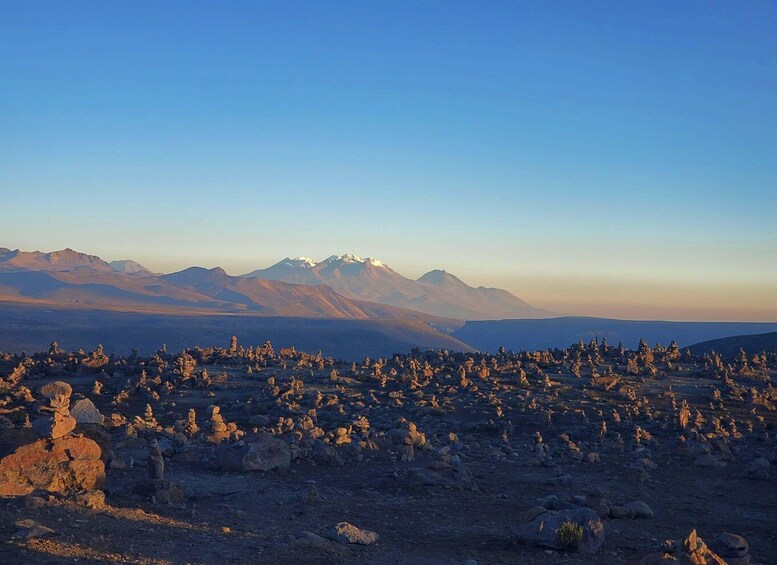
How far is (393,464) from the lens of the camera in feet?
58.8

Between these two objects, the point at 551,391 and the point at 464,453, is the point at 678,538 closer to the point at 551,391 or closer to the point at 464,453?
the point at 464,453

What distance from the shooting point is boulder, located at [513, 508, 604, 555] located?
1148cm

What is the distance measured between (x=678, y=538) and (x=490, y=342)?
585 feet

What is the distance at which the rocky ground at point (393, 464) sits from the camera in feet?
37.0

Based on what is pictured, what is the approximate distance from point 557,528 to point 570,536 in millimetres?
310

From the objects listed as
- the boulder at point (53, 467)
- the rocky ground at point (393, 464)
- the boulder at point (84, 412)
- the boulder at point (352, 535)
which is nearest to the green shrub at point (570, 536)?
the rocky ground at point (393, 464)

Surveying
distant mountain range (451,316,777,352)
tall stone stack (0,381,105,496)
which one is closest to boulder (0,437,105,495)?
tall stone stack (0,381,105,496)

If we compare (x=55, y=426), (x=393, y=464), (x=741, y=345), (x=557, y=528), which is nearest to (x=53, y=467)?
(x=55, y=426)

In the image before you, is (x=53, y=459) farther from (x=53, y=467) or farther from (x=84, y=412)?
(x=84, y=412)

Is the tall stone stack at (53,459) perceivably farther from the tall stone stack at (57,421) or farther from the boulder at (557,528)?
the boulder at (557,528)

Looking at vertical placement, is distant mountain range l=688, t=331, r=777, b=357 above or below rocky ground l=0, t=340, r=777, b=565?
above

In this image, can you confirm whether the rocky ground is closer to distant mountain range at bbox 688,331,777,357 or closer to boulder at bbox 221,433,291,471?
boulder at bbox 221,433,291,471

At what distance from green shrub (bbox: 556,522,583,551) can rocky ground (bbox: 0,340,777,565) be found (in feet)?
0.10

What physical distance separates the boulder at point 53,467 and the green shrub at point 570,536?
7447 millimetres
